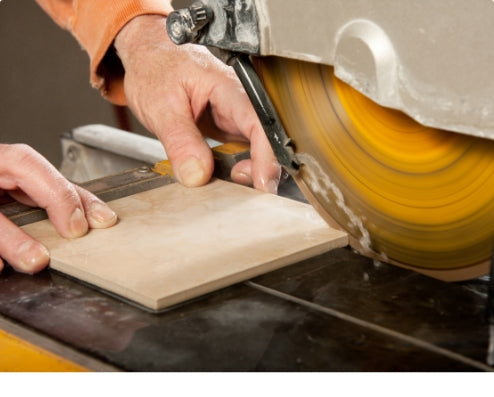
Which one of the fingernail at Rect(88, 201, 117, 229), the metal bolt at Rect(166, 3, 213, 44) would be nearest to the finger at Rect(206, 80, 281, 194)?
the fingernail at Rect(88, 201, 117, 229)

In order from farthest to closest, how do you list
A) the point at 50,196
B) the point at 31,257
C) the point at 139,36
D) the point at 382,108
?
the point at 139,36 → the point at 50,196 → the point at 31,257 → the point at 382,108

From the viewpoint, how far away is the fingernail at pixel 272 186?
6.19ft

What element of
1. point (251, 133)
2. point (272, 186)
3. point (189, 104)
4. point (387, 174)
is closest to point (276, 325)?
point (387, 174)

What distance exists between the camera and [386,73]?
1188mm

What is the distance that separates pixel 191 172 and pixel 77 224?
346 mm

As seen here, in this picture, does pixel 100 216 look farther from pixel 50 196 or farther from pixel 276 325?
A: pixel 276 325

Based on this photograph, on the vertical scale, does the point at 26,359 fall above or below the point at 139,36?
below

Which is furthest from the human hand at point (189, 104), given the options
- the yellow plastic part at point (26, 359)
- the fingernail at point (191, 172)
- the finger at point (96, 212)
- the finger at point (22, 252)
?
the yellow plastic part at point (26, 359)

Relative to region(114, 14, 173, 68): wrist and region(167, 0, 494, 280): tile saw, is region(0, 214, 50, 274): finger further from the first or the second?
region(114, 14, 173, 68): wrist

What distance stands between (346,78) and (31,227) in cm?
78

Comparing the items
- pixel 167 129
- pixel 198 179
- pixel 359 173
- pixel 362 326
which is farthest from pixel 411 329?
pixel 167 129

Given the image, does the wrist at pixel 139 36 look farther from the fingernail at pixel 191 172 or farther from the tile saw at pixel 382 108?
the tile saw at pixel 382 108

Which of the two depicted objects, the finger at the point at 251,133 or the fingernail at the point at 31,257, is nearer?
the fingernail at the point at 31,257

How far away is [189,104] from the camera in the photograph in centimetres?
205
